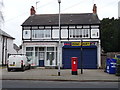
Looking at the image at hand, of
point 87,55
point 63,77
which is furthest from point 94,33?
point 63,77

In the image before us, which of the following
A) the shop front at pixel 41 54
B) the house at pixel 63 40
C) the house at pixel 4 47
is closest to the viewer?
the house at pixel 63 40

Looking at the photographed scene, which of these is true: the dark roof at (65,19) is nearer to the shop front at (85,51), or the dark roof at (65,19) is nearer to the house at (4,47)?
the shop front at (85,51)

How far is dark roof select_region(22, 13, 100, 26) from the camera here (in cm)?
3478

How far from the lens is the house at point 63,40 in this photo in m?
32.7

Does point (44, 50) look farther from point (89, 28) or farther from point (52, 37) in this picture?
point (89, 28)

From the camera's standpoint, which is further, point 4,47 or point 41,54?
point 4,47

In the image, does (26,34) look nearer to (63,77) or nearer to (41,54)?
(41,54)

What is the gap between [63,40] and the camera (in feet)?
112

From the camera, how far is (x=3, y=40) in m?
48.9

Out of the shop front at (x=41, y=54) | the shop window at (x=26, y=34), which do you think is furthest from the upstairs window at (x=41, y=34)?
the shop front at (x=41, y=54)

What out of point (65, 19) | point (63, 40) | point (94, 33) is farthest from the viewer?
point (65, 19)

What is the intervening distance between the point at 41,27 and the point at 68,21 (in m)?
4.25

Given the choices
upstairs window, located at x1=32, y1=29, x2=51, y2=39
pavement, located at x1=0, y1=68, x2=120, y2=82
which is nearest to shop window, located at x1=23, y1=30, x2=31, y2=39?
upstairs window, located at x1=32, y1=29, x2=51, y2=39

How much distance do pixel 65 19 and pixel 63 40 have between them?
12.4 feet
